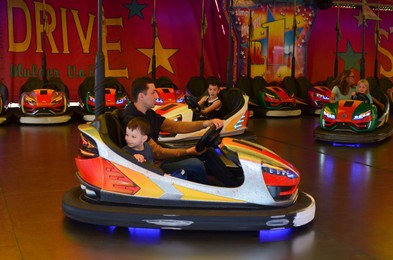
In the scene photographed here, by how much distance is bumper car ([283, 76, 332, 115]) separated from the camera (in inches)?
260

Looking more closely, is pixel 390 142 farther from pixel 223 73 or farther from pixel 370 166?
pixel 223 73

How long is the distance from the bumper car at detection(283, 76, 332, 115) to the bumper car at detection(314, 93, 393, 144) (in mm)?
2133

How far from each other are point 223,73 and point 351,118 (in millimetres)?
3652

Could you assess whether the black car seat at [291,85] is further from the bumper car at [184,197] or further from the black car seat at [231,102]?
the bumper car at [184,197]

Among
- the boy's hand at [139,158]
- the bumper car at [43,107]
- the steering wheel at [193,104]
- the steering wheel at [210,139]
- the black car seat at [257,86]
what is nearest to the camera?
the boy's hand at [139,158]

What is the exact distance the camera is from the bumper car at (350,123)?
424 cm

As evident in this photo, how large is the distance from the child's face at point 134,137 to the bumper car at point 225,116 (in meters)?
1.72

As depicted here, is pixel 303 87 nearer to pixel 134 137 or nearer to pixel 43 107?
pixel 43 107

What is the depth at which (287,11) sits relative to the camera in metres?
7.86

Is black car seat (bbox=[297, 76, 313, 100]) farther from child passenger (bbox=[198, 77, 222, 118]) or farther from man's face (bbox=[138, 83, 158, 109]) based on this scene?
man's face (bbox=[138, 83, 158, 109])

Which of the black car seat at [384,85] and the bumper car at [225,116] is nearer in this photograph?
the bumper car at [225,116]

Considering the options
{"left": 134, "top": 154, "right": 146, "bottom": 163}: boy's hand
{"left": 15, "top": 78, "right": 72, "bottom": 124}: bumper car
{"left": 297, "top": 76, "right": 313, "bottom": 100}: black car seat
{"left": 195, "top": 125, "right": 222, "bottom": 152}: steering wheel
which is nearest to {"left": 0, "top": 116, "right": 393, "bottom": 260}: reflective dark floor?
{"left": 134, "top": 154, "right": 146, "bottom": 163}: boy's hand

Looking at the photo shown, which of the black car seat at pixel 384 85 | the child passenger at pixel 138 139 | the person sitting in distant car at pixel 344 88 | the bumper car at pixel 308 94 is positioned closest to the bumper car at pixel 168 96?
the bumper car at pixel 308 94

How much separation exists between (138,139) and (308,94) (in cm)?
498
